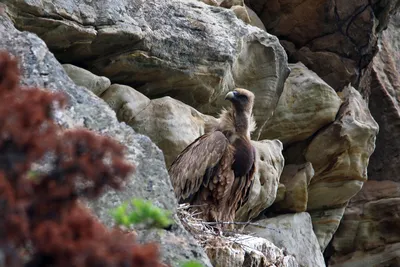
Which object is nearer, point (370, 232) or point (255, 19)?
point (255, 19)

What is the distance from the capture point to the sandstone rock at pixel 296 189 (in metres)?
10.5

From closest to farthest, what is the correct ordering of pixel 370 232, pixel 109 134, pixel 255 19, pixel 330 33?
pixel 109 134 < pixel 255 19 < pixel 330 33 < pixel 370 232

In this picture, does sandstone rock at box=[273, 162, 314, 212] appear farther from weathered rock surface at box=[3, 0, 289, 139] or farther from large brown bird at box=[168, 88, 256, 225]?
large brown bird at box=[168, 88, 256, 225]

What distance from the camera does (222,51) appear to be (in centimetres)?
869

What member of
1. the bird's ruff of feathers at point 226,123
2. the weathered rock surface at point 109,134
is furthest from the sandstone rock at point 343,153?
the weathered rock surface at point 109,134

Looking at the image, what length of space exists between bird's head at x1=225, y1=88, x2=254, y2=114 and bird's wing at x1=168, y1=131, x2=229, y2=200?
0.36m

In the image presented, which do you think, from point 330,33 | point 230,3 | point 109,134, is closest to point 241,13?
point 230,3

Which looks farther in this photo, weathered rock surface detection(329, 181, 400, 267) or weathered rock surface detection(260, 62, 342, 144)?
weathered rock surface detection(329, 181, 400, 267)

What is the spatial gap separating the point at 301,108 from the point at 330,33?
47.7 inches

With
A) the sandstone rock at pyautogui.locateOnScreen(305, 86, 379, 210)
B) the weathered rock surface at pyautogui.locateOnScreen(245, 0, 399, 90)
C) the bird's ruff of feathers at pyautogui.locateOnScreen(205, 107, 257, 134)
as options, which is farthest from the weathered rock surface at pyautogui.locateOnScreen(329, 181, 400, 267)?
the bird's ruff of feathers at pyautogui.locateOnScreen(205, 107, 257, 134)

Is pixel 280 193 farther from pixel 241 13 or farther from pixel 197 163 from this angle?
pixel 197 163

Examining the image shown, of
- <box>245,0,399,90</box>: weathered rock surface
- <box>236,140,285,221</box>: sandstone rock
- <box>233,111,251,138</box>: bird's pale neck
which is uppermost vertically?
<box>233,111,251,138</box>: bird's pale neck

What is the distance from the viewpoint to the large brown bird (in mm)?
7734

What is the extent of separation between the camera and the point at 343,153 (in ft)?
35.3
